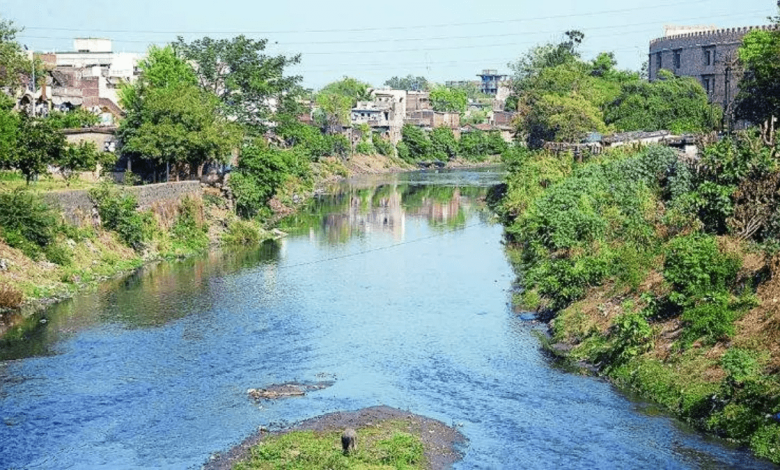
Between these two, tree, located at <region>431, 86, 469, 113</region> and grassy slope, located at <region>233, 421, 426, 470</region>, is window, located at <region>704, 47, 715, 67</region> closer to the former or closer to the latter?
tree, located at <region>431, 86, 469, 113</region>

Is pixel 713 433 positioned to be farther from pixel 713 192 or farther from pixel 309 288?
pixel 309 288

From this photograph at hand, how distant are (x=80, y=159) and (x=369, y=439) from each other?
101ft

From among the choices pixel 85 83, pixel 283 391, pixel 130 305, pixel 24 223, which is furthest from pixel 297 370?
pixel 85 83

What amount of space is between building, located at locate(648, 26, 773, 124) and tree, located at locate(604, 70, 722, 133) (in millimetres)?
1810

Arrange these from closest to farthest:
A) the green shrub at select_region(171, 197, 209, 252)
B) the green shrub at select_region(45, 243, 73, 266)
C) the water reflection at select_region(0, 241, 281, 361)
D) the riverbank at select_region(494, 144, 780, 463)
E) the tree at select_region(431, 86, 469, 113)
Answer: the riverbank at select_region(494, 144, 780, 463), the water reflection at select_region(0, 241, 281, 361), the green shrub at select_region(45, 243, 73, 266), the green shrub at select_region(171, 197, 209, 252), the tree at select_region(431, 86, 469, 113)

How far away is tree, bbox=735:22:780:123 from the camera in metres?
53.4

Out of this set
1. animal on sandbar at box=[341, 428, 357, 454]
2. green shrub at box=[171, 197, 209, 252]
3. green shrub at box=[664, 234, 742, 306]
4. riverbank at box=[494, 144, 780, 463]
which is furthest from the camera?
green shrub at box=[171, 197, 209, 252]

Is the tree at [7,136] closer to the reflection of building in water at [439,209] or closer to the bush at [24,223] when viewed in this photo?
the bush at [24,223]

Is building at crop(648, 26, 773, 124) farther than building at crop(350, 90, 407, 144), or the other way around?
building at crop(350, 90, 407, 144)

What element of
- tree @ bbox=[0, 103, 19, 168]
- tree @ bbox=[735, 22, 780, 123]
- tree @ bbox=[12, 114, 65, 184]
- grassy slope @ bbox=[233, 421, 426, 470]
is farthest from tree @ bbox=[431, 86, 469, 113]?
grassy slope @ bbox=[233, 421, 426, 470]

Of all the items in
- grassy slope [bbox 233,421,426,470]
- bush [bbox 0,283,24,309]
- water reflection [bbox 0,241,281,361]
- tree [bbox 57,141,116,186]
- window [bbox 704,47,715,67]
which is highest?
window [bbox 704,47,715,67]

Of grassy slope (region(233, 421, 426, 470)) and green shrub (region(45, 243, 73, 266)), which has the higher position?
green shrub (region(45, 243, 73, 266))

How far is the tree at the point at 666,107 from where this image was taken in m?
78.4

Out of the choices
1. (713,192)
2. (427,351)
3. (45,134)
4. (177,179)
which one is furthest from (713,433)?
(177,179)
